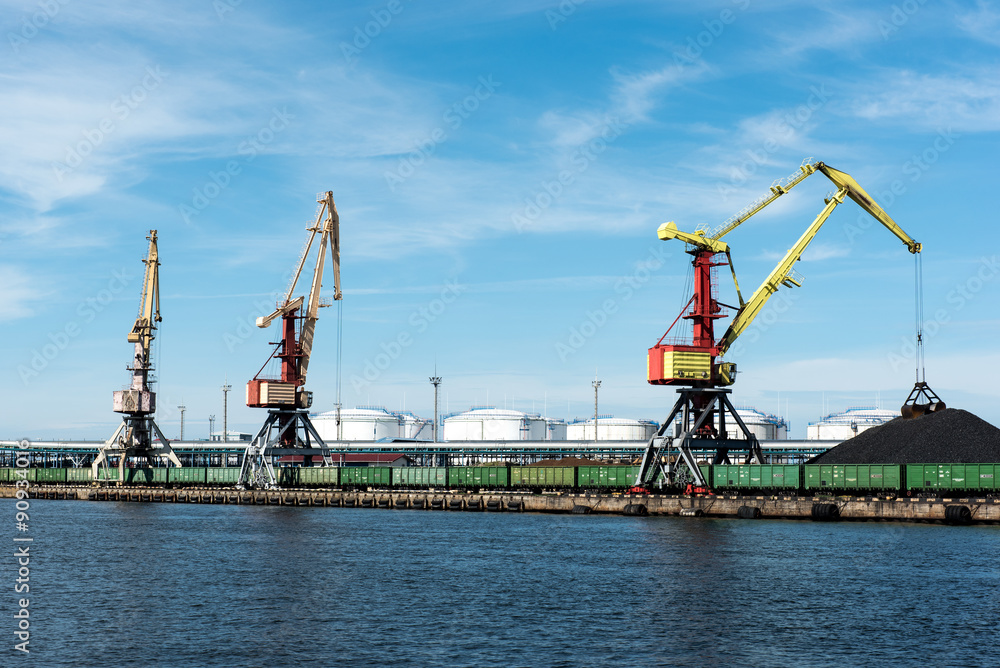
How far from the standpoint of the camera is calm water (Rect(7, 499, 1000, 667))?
35625mm

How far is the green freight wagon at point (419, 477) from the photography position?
123875 millimetres

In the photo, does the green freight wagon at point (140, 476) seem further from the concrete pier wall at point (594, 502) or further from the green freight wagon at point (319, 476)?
the green freight wagon at point (319, 476)

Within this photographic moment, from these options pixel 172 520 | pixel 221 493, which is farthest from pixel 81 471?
pixel 172 520

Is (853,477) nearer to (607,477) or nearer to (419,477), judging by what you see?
(607,477)

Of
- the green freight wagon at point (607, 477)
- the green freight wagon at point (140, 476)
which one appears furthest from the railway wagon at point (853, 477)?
the green freight wagon at point (140, 476)

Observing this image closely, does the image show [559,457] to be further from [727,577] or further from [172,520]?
[727,577]

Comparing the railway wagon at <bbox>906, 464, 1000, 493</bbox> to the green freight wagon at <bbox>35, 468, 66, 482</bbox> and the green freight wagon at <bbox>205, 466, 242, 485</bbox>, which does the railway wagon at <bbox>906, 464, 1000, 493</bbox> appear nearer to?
the green freight wagon at <bbox>205, 466, 242, 485</bbox>

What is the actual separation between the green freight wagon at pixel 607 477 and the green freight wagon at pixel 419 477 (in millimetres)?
19568

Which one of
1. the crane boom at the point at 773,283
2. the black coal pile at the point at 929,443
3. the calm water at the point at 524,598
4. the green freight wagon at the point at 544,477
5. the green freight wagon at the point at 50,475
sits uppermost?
the crane boom at the point at 773,283

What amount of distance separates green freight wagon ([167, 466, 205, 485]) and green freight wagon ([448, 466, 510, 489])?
41173 millimetres

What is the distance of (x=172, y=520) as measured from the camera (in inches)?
3698

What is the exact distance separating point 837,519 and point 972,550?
23.0 metres

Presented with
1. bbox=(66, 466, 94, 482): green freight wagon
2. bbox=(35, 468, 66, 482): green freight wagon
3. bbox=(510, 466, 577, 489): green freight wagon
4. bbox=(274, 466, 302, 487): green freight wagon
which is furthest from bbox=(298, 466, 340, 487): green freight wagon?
bbox=(35, 468, 66, 482): green freight wagon

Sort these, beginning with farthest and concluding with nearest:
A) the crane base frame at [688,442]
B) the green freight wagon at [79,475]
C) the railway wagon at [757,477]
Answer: the green freight wagon at [79,475]
the crane base frame at [688,442]
the railway wagon at [757,477]
